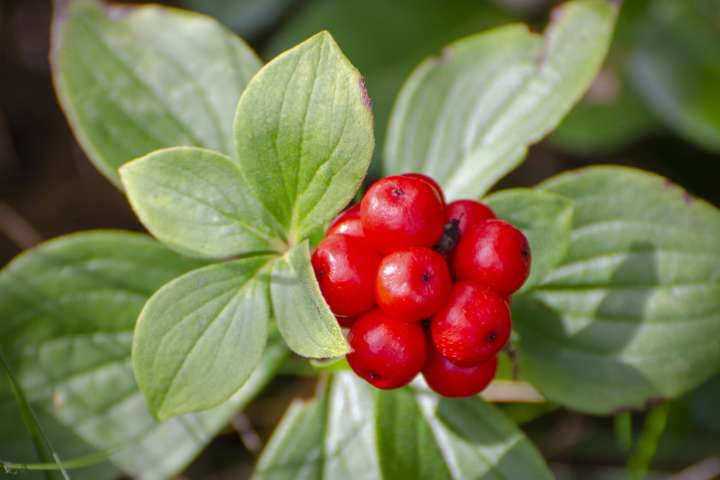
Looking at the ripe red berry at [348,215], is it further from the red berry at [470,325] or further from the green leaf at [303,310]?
the red berry at [470,325]

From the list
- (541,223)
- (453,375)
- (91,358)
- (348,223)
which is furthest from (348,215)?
(91,358)

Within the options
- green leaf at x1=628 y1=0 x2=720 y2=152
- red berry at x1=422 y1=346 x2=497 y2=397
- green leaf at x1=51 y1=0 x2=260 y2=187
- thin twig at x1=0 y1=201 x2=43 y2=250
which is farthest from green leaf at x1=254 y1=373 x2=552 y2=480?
green leaf at x1=628 y1=0 x2=720 y2=152

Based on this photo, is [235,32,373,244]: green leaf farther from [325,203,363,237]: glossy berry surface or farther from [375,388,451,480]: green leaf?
[375,388,451,480]: green leaf

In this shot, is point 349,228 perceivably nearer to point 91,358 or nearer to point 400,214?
point 400,214

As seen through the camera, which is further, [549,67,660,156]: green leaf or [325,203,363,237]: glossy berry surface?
[549,67,660,156]: green leaf

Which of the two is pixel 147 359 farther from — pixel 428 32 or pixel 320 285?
pixel 428 32

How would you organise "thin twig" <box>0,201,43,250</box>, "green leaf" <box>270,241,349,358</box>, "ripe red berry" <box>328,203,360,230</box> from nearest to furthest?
1. "green leaf" <box>270,241,349,358</box>
2. "ripe red berry" <box>328,203,360,230</box>
3. "thin twig" <box>0,201,43,250</box>
